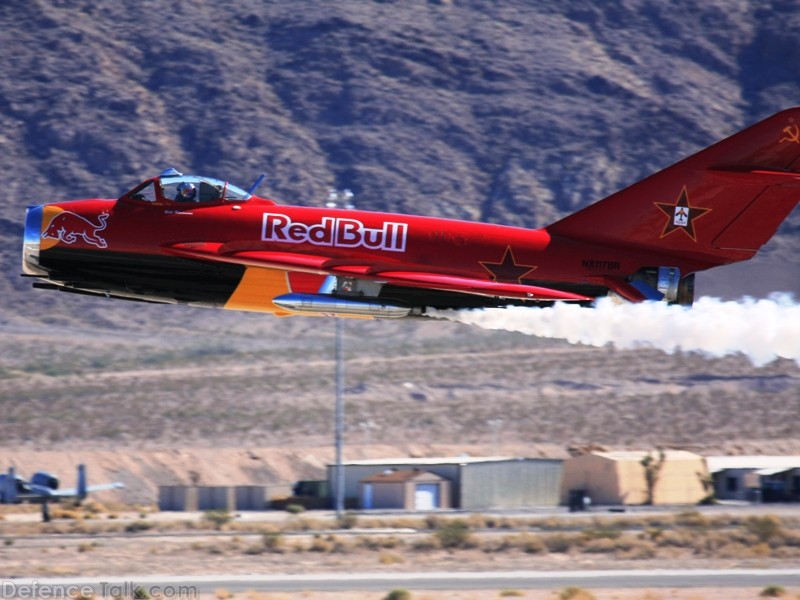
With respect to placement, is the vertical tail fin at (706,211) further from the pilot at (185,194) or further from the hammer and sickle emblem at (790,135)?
the pilot at (185,194)

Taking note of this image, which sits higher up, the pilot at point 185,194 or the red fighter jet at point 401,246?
the pilot at point 185,194

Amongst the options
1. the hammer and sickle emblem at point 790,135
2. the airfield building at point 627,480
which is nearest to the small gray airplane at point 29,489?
the airfield building at point 627,480

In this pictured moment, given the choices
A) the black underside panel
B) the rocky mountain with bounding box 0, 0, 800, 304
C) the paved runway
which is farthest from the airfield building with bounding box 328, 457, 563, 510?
the rocky mountain with bounding box 0, 0, 800, 304

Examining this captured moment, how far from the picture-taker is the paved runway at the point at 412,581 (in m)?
31.6

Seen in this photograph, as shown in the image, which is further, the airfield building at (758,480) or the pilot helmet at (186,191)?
the airfield building at (758,480)

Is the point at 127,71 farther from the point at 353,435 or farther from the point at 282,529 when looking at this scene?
the point at 282,529

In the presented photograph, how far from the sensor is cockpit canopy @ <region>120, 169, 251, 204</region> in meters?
26.2

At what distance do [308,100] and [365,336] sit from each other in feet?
107

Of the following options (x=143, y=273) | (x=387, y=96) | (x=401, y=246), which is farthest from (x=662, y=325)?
A: (x=387, y=96)

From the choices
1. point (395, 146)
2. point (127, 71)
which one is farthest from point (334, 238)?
point (127, 71)

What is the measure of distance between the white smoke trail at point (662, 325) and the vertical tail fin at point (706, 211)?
123cm

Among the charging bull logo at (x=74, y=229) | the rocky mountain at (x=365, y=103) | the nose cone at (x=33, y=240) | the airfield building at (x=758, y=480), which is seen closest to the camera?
the charging bull logo at (x=74, y=229)

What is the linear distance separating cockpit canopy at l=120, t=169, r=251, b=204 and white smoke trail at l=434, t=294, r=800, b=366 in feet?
17.2

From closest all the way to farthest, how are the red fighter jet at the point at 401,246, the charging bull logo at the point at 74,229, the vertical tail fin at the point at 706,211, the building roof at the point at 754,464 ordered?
the red fighter jet at the point at 401,246 < the charging bull logo at the point at 74,229 < the vertical tail fin at the point at 706,211 < the building roof at the point at 754,464
